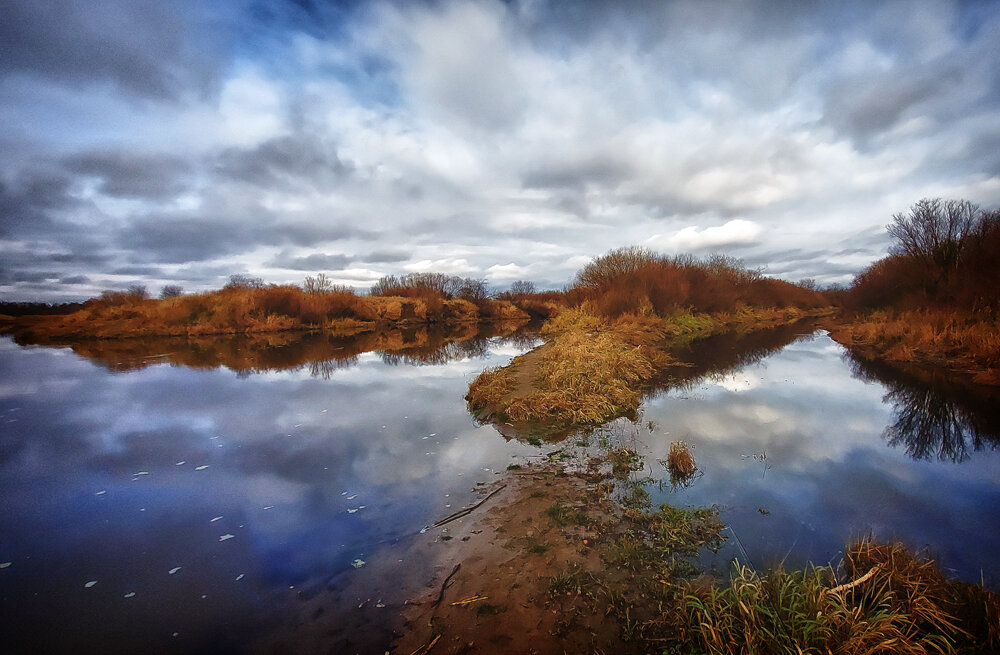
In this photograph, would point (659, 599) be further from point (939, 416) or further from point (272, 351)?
point (272, 351)

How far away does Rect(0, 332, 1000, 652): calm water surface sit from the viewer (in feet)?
13.7

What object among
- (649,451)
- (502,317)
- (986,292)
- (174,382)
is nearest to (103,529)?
(649,451)

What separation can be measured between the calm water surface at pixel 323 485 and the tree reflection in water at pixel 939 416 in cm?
8

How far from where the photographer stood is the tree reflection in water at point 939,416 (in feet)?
25.3

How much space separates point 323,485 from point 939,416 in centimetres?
1381

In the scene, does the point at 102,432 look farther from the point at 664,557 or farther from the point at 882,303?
the point at 882,303

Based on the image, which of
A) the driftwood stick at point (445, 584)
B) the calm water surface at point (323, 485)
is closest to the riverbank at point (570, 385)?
the calm water surface at point (323, 485)

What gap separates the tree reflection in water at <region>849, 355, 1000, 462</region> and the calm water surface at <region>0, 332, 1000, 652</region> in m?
0.08

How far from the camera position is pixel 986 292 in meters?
15.5

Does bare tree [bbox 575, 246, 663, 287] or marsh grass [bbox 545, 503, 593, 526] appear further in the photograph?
bare tree [bbox 575, 246, 663, 287]

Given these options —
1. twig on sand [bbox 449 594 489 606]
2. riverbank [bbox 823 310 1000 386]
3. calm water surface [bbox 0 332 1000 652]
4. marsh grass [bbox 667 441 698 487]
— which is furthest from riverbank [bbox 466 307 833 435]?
riverbank [bbox 823 310 1000 386]

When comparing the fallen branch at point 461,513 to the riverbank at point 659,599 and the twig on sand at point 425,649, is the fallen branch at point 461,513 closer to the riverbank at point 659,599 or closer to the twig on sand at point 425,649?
the riverbank at point 659,599

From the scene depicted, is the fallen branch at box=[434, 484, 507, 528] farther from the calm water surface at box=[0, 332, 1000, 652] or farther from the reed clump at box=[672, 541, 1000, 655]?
the reed clump at box=[672, 541, 1000, 655]

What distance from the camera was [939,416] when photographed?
9.45 m
